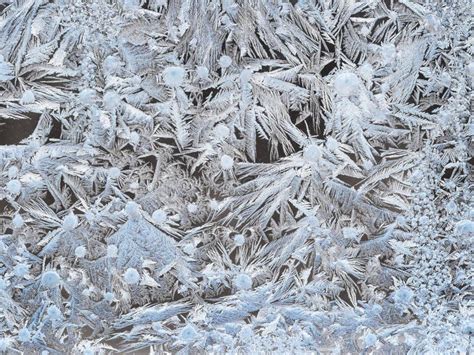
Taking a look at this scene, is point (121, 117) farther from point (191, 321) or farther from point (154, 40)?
point (191, 321)

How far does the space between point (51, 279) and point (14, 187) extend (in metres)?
0.15

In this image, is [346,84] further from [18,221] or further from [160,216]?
[18,221]

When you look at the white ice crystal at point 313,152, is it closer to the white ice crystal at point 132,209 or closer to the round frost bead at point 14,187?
the white ice crystal at point 132,209

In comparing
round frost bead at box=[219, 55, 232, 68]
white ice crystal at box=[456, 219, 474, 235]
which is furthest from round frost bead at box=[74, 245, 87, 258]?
white ice crystal at box=[456, 219, 474, 235]

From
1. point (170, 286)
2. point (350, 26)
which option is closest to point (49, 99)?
point (170, 286)

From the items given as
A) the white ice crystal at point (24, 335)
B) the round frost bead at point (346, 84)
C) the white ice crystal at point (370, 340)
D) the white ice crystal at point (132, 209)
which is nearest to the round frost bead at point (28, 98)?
the white ice crystal at point (132, 209)

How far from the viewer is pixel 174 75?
772 millimetres

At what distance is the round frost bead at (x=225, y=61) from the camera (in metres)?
0.77

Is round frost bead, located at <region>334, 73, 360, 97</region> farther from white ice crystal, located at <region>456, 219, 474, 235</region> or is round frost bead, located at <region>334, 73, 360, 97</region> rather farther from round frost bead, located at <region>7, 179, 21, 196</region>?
round frost bead, located at <region>7, 179, 21, 196</region>

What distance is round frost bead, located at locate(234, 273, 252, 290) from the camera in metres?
0.77

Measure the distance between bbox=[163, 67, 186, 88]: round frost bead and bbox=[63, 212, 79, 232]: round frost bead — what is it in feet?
0.79

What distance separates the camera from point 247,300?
30.2 inches


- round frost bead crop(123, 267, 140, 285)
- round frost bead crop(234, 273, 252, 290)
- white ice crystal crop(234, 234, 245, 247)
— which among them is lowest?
round frost bead crop(123, 267, 140, 285)

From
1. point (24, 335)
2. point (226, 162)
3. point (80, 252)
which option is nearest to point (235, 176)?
point (226, 162)
